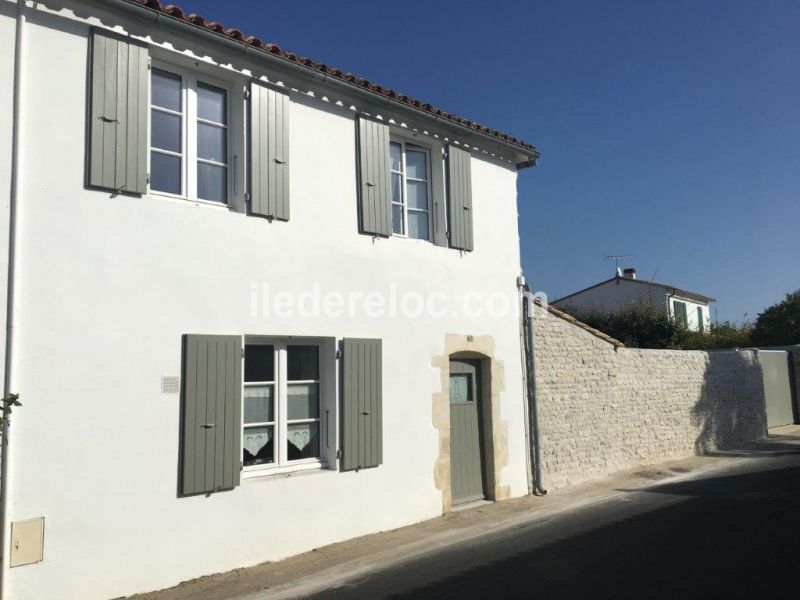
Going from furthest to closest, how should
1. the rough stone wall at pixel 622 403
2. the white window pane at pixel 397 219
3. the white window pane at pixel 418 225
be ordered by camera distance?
the rough stone wall at pixel 622 403
the white window pane at pixel 418 225
the white window pane at pixel 397 219

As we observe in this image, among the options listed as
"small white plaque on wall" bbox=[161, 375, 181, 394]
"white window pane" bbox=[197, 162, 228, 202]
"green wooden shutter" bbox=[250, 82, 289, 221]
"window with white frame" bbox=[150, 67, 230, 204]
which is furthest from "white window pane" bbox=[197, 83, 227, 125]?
"small white plaque on wall" bbox=[161, 375, 181, 394]

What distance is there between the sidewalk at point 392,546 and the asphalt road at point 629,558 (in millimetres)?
252

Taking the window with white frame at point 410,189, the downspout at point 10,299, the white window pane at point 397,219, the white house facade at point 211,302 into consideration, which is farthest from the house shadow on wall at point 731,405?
the downspout at point 10,299

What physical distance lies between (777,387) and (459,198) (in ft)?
45.7

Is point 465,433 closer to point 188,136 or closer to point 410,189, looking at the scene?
point 410,189

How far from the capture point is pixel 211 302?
6.18 metres

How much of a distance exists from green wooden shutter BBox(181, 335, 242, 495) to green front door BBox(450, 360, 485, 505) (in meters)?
3.45

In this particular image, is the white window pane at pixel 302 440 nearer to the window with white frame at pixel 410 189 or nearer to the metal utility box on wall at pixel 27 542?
the metal utility box on wall at pixel 27 542

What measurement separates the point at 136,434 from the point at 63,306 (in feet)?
4.12

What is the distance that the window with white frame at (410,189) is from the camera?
837 centimetres

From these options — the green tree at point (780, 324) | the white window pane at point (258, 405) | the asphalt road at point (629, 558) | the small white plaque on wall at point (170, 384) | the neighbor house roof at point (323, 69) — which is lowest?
the asphalt road at point (629, 558)

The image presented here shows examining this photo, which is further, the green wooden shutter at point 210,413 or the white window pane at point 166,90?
the white window pane at point 166,90

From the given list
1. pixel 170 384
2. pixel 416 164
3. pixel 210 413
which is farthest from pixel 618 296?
pixel 170 384

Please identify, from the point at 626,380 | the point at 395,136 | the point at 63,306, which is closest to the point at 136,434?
the point at 63,306
